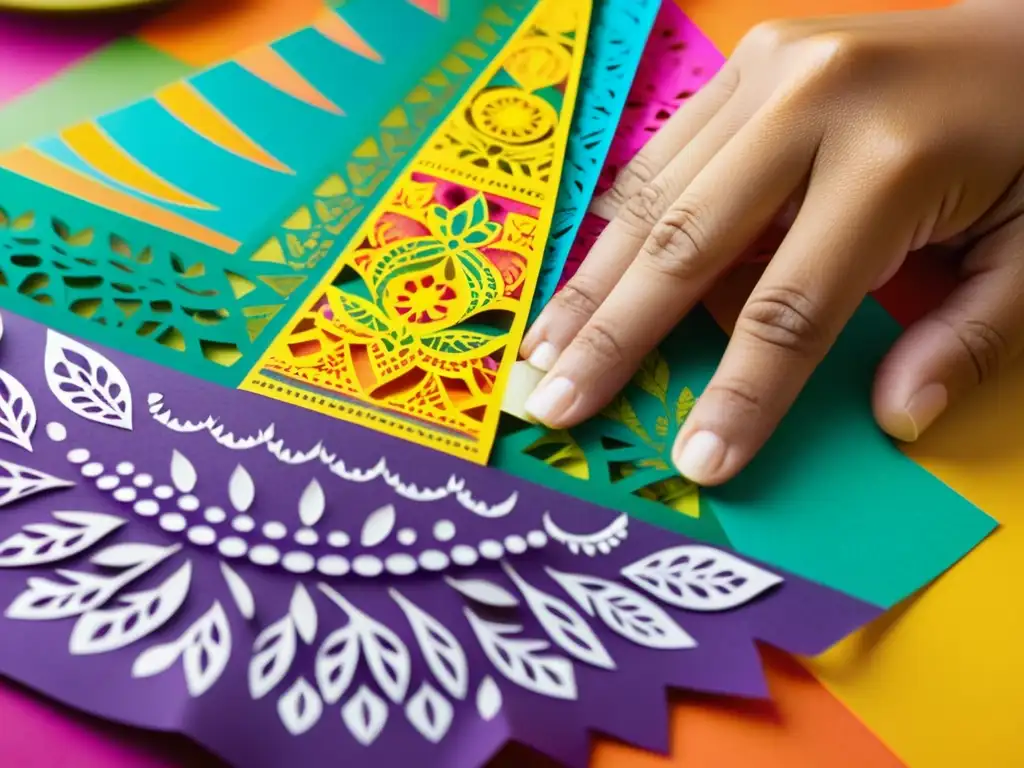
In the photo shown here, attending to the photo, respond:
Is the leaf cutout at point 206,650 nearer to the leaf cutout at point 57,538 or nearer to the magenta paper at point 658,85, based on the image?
the leaf cutout at point 57,538

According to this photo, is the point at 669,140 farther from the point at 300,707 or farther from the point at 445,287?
the point at 300,707

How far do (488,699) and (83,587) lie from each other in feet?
0.78

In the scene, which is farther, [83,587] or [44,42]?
[44,42]

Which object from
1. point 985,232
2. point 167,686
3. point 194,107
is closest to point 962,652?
point 985,232

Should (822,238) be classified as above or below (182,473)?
above

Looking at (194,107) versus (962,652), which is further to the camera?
(194,107)

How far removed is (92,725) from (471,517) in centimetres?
23

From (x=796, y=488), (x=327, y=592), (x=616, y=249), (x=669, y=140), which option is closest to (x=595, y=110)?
→ (x=669, y=140)

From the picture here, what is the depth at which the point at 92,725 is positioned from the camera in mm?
418

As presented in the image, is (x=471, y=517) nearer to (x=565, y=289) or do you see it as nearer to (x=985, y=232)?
(x=565, y=289)

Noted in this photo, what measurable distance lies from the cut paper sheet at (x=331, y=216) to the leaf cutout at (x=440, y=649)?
0.38 feet

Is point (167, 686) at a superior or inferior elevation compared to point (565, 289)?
inferior

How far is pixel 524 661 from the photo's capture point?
1.44ft

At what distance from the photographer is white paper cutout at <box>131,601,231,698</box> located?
0.41 meters
